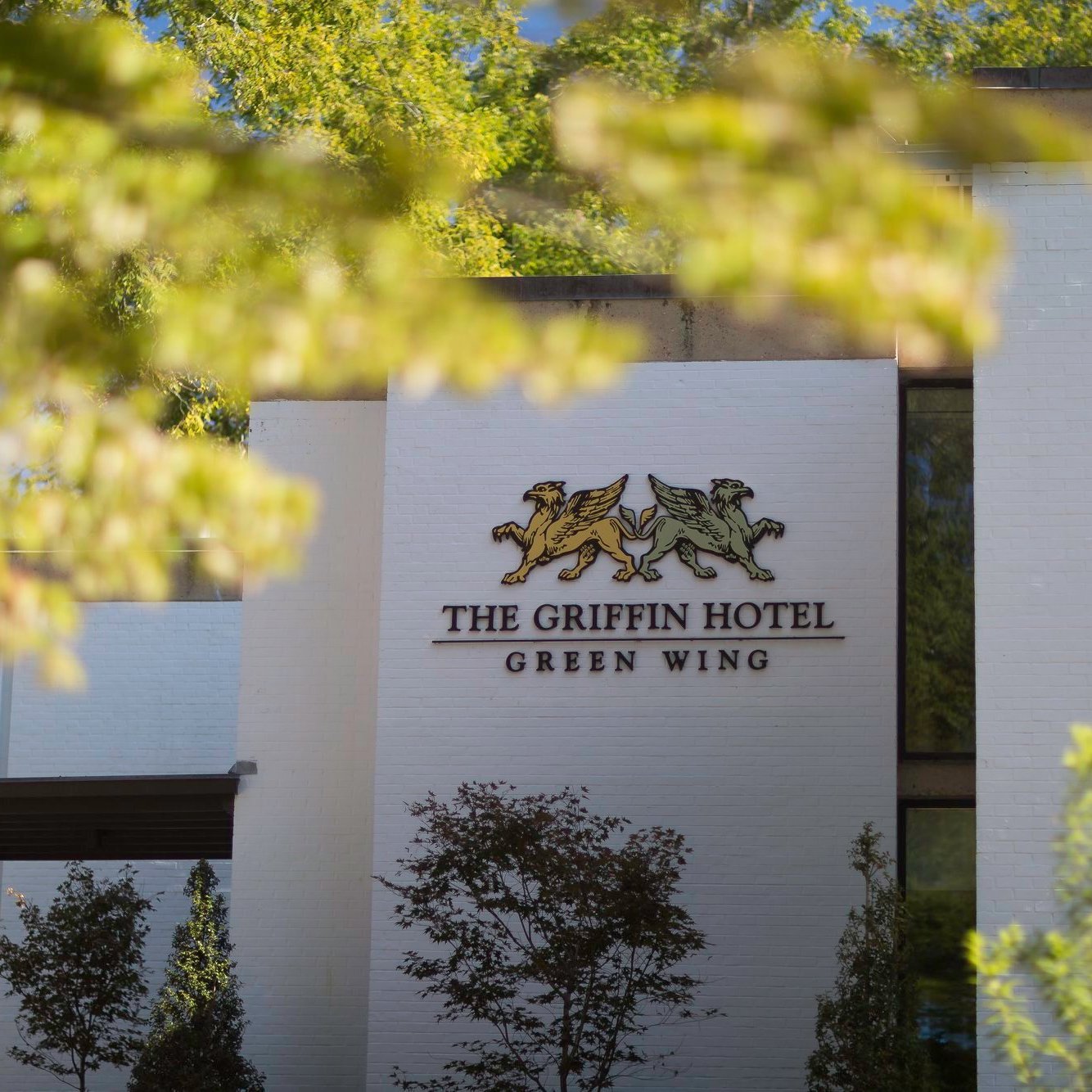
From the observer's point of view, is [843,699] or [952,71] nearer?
[843,699]

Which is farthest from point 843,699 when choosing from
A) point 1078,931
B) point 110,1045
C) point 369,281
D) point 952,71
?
point 952,71

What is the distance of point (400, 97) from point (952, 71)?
8.63 meters

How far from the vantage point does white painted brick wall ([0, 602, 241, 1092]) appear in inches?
Answer: 660

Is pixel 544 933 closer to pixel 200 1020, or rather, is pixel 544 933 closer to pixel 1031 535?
pixel 200 1020

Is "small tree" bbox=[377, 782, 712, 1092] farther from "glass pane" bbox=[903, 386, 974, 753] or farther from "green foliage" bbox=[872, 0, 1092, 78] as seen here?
"green foliage" bbox=[872, 0, 1092, 78]

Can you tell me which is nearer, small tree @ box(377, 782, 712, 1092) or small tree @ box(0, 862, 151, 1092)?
small tree @ box(377, 782, 712, 1092)

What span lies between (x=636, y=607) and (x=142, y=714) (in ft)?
21.1

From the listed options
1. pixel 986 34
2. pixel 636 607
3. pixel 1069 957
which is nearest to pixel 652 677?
pixel 636 607

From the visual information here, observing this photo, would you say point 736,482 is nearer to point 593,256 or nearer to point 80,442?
point 80,442

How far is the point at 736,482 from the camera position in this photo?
12.3 metres

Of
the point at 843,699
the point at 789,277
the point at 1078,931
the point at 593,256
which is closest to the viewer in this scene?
the point at 789,277

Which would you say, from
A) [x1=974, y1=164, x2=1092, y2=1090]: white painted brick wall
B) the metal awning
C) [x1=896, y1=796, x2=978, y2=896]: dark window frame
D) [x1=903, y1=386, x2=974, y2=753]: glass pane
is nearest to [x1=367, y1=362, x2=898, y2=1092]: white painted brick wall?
[x1=896, y1=796, x2=978, y2=896]: dark window frame

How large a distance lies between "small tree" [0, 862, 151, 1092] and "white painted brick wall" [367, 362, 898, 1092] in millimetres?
2833

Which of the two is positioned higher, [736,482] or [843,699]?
[736,482]
